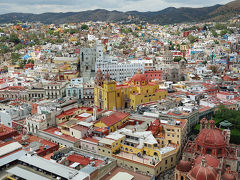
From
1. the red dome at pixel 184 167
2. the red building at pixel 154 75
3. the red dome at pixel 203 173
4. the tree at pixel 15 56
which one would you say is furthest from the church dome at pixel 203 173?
the tree at pixel 15 56

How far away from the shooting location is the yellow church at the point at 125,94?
57656mm

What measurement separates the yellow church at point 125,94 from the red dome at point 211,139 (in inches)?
956

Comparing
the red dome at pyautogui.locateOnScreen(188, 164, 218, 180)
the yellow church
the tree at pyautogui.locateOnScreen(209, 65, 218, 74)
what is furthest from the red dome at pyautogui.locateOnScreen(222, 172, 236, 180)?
the tree at pyautogui.locateOnScreen(209, 65, 218, 74)

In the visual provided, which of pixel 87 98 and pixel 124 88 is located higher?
pixel 124 88

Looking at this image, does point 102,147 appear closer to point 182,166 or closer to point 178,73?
point 182,166

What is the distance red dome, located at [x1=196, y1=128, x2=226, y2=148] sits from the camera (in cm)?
3466

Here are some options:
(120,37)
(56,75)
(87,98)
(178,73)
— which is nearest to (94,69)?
(56,75)

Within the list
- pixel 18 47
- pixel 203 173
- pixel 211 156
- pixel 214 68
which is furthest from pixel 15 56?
pixel 203 173

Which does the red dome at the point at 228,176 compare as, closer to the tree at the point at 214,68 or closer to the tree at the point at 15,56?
the tree at the point at 214,68

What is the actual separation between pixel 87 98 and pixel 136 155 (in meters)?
35.8

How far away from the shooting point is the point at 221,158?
34656mm

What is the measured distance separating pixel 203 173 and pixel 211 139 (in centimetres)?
817

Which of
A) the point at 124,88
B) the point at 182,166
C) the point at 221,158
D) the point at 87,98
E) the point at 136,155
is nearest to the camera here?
the point at 182,166

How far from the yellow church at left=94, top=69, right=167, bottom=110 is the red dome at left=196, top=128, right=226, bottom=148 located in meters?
24.3
